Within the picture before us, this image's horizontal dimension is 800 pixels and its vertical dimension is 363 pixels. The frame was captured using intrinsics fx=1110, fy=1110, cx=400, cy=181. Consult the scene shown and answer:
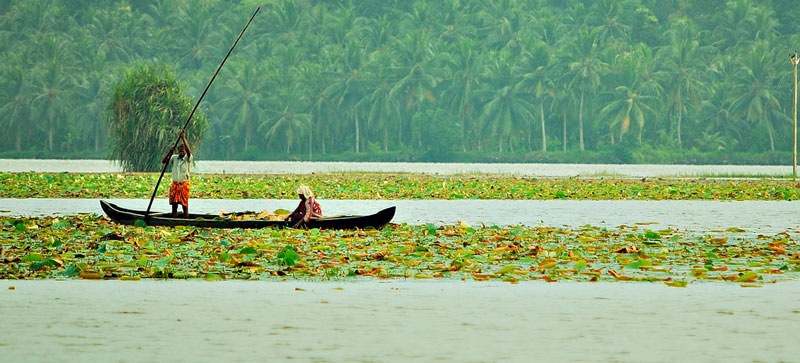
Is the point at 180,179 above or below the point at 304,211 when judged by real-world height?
above

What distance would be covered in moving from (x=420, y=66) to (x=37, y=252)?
281 ft

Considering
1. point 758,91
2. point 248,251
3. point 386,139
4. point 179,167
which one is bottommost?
point 248,251

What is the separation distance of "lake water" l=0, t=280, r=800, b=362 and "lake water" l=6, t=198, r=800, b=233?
9.73 metres

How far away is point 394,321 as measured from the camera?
9273 mm

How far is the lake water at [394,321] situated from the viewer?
7852mm

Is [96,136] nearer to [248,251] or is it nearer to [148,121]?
[148,121]

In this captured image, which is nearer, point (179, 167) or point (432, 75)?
point (179, 167)

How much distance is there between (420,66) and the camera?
98.9 meters

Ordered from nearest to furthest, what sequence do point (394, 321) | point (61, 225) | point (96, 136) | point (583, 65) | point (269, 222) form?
point (394, 321), point (269, 222), point (61, 225), point (583, 65), point (96, 136)

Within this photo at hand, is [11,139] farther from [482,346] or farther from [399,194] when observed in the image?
[482,346]

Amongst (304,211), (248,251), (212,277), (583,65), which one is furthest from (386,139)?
(212,277)

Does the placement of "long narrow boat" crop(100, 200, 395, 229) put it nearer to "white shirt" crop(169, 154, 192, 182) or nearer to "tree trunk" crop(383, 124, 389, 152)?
"white shirt" crop(169, 154, 192, 182)

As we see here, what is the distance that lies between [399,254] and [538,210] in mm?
12321

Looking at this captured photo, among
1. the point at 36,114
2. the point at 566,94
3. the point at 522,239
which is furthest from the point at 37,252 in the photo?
the point at 36,114
